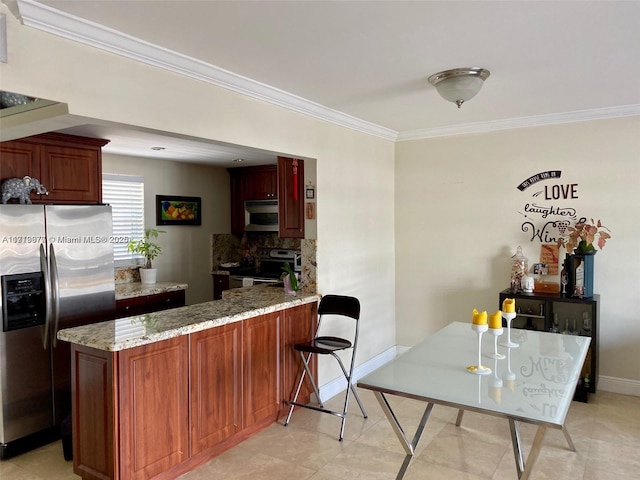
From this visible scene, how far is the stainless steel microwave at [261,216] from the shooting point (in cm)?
600

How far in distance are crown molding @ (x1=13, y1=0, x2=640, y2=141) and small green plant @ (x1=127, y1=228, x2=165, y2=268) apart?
8.29 feet

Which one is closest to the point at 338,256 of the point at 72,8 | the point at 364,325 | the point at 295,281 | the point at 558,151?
the point at 295,281

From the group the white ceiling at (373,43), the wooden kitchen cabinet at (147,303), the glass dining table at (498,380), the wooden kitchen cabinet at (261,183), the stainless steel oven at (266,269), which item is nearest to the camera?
the glass dining table at (498,380)

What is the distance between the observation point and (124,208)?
5094 mm

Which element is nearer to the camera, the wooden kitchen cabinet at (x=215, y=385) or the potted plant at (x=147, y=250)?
the wooden kitchen cabinet at (x=215, y=385)

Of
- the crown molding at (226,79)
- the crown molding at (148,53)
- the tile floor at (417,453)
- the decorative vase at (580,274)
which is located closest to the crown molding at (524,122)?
the crown molding at (226,79)

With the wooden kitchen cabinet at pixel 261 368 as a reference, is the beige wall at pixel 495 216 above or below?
above

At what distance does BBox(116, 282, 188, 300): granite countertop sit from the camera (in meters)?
4.41

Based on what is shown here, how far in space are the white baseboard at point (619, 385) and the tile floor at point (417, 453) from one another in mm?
381

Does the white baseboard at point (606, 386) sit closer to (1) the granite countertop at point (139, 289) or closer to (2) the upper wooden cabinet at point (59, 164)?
(1) the granite countertop at point (139, 289)

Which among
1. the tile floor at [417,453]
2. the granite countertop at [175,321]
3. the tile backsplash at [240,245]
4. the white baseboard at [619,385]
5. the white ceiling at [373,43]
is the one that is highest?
the white ceiling at [373,43]

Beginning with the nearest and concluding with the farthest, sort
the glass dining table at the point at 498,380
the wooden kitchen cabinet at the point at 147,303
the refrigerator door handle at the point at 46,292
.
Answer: the glass dining table at the point at 498,380, the refrigerator door handle at the point at 46,292, the wooden kitchen cabinet at the point at 147,303

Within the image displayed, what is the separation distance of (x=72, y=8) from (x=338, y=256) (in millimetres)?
2653

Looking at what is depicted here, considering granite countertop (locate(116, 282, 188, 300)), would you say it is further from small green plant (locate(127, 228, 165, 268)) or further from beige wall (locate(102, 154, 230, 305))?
beige wall (locate(102, 154, 230, 305))
